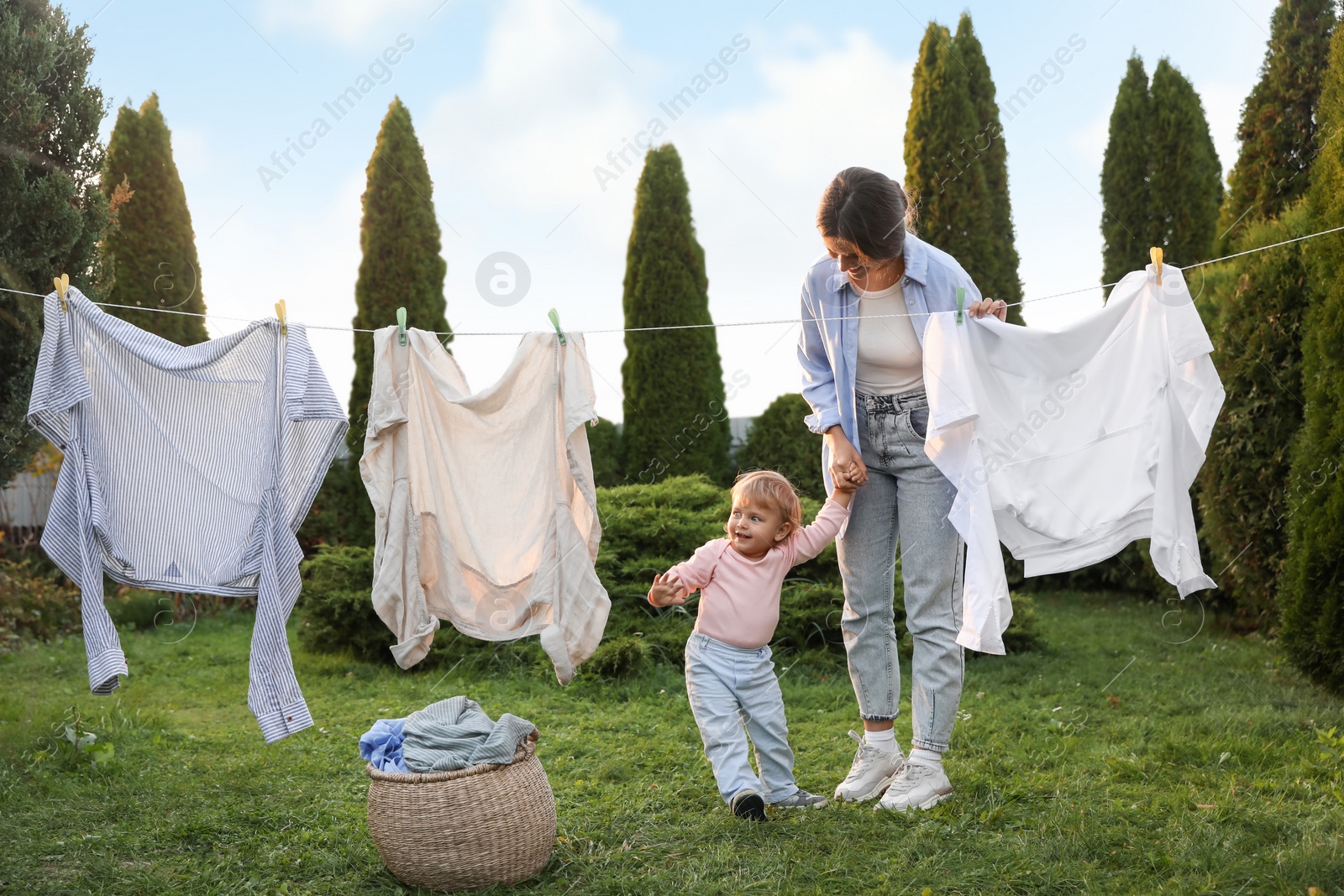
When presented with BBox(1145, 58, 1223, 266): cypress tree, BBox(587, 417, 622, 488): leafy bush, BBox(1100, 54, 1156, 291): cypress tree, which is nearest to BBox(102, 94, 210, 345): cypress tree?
BBox(587, 417, 622, 488): leafy bush

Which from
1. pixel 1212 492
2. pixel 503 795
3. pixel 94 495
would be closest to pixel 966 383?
pixel 503 795

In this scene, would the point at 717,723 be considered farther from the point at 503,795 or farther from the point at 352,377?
the point at 352,377

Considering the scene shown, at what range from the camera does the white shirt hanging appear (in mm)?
2881

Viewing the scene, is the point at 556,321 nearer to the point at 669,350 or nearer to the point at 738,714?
the point at 738,714

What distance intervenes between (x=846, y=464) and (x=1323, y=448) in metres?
2.51

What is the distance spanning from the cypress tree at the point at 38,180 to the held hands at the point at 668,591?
10.3 feet

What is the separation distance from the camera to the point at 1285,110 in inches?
250

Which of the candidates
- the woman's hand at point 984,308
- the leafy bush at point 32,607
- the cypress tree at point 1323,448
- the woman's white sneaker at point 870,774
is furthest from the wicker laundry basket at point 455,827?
the leafy bush at point 32,607

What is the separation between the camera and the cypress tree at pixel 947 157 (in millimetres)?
8469

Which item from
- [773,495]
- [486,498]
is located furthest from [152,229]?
[773,495]

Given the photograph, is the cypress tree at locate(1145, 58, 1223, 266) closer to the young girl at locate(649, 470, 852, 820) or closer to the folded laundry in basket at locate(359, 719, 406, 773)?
the young girl at locate(649, 470, 852, 820)

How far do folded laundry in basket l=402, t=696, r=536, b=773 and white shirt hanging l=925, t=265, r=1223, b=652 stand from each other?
1297 mm

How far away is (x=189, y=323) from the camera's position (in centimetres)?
861

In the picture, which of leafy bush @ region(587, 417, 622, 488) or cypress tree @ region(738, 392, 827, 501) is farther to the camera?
leafy bush @ region(587, 417, 622, 488)
